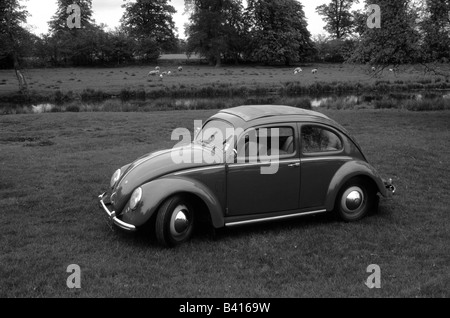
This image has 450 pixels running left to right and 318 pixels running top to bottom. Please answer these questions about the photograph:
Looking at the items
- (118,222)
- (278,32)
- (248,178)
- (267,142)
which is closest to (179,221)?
(118,222)

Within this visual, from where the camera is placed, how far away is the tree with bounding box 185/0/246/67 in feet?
195

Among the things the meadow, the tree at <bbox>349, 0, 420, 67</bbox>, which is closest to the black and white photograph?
the tree at <bbox>349, 0, 420, 67</bbox>

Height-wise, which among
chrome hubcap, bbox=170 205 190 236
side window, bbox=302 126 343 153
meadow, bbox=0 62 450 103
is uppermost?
meadow, bbox=0 62 450 103

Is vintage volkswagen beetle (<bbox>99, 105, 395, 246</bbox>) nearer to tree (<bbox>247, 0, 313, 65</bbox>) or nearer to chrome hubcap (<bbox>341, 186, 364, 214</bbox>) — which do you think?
chrome hubcap (<bbox>341, 186, 364, 214</bbox>)

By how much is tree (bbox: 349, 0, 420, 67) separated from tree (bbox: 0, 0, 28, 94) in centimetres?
2467

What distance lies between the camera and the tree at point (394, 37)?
17.8 metres

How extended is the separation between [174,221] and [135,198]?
24.6 inches

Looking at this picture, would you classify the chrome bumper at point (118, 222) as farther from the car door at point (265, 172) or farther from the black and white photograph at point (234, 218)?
the car door at point (265, 172)

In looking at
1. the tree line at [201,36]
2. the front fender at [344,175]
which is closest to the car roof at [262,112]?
the front fender at [344,175]

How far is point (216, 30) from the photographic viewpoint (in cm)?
6009

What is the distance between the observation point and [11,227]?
661 centimetres
